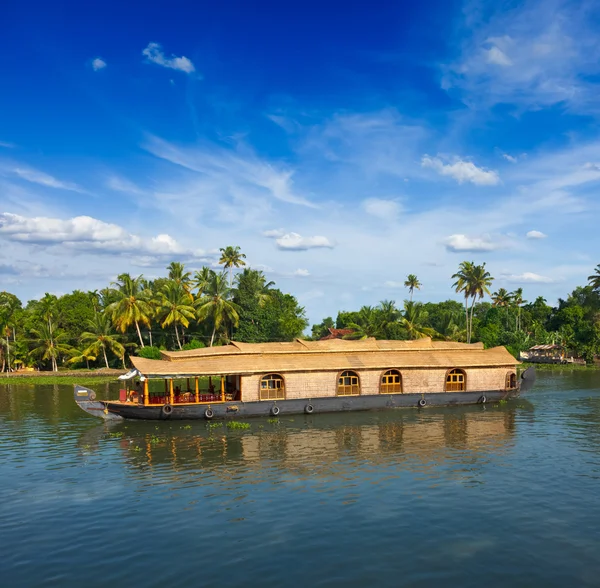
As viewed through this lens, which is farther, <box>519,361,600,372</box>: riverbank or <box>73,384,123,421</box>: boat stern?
<box>519,361,600,372</box>: riverbank

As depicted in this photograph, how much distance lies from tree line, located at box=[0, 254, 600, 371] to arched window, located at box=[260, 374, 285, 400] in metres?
26.2

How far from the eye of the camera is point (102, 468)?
1964 centimetres

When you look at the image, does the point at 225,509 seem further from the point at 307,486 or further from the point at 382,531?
the point at 382,531

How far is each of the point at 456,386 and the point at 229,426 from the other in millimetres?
14484

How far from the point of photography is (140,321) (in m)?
59.0

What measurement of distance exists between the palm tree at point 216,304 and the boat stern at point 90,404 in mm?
29750

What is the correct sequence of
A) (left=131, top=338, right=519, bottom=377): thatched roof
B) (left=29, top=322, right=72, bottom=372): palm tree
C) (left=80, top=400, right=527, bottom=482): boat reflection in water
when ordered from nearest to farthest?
(left=80, top=400, right=527, bottom=482): boat reflection in water < (left=131, top=338, right=519, bottom=377): thatched roof < (left=29, top=322, right=72, bottom=372): palm tree

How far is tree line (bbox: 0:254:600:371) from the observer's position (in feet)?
185

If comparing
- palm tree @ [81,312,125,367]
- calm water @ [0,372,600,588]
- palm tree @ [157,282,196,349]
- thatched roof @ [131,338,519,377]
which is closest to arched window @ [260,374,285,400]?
thatched roof @ [131,338,519,377]

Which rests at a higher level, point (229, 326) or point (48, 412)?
point (229, 326)

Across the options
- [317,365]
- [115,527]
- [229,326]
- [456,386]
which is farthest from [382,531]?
[229,326]

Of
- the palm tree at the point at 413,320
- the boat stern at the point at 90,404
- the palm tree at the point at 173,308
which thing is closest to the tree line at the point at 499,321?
the palm tree at the point at 413,320

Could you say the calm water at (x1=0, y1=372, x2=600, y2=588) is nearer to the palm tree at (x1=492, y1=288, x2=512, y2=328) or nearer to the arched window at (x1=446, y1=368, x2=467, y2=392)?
the arched window at (x1=446, y1=368, x2=467, y2=392)

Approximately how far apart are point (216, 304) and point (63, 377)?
55.1 feet
